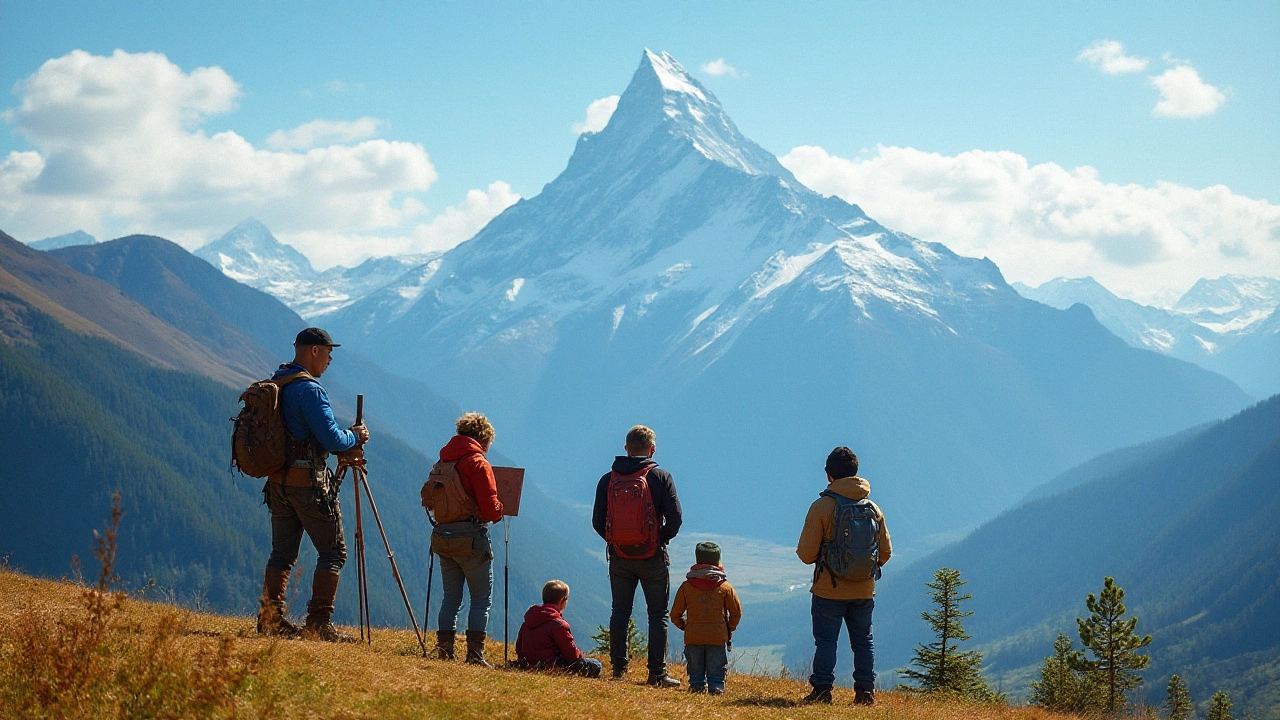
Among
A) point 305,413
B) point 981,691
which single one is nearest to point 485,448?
point 305,413

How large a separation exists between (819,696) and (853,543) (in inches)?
102

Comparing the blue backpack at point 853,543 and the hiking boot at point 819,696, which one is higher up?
the blue backpack at point 853,543

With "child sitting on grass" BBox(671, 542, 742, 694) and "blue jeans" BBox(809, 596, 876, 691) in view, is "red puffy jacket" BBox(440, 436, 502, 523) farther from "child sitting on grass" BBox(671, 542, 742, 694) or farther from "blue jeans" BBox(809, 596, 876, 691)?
"blue jeans" BBox(809, 596, 876, 691)

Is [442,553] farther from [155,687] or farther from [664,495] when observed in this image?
[155,687]

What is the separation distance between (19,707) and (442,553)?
5930mm

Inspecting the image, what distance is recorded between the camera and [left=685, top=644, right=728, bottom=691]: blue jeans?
1493cm

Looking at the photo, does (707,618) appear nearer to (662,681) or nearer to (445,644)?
(662,681)

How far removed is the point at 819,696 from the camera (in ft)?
49.1

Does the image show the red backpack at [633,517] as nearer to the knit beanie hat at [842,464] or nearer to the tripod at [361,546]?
the knit beanie hat at [842,464]

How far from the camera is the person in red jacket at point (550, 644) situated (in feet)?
48.6

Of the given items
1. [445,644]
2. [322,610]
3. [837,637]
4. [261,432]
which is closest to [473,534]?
[445,644]

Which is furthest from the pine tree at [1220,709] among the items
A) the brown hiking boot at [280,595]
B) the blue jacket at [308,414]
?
the blue jacket at [308,414]

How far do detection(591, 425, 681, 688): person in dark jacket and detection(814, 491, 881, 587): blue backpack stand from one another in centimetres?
228

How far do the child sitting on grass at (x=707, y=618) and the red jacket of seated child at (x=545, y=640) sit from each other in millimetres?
1651
